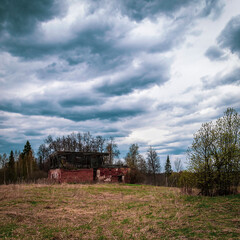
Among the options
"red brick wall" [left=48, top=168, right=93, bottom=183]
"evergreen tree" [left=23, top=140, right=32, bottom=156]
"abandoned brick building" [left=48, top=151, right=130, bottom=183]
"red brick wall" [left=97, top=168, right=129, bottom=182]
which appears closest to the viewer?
"red brick wall" [left=48, top=168, right=93, bottom=183]

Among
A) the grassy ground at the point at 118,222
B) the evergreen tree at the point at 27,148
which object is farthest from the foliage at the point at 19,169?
the grassy ground at the point at 118,222

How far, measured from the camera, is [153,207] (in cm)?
1177

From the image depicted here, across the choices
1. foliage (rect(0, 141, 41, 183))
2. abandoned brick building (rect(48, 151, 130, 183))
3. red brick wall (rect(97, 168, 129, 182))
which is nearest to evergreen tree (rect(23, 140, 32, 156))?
foliage (rect(0, 141, 41, 183))

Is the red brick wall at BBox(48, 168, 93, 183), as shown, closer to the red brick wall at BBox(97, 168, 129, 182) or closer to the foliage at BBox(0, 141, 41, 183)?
the red brick wall at BBox(97, 168, 129, 182)

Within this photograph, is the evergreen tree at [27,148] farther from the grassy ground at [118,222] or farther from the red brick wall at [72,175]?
the grassy ground at [118,222]

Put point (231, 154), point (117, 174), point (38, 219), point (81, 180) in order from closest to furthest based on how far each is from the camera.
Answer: point (38, 219)
point (231, 154)
point (81, 180)
point (117, 174)

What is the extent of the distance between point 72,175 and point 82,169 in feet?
5.92

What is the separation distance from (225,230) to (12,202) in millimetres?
11114

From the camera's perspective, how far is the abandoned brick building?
102 ft

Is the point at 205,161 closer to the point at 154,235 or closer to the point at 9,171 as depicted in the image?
the point at 154,235

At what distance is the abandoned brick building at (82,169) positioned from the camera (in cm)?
3116

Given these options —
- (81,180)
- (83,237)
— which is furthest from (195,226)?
(81,180)

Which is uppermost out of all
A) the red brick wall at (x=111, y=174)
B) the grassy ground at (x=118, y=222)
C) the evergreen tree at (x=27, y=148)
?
the evergreen tree at (x=27, y=148)

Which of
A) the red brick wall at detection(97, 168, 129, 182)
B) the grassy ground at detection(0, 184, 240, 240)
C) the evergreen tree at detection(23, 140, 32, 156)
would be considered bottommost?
the red brick wall at detection(97, 168, 129, 182)
